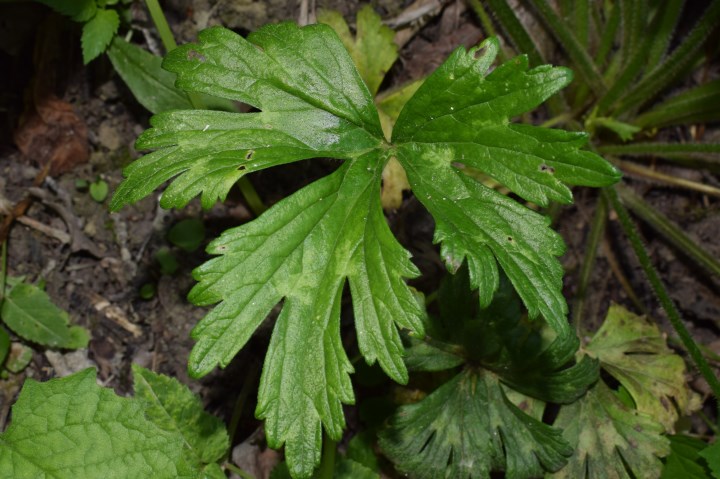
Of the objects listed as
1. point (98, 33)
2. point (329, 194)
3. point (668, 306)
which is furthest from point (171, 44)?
point (668, 306)

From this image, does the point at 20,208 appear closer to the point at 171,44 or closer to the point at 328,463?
the point at 171,44

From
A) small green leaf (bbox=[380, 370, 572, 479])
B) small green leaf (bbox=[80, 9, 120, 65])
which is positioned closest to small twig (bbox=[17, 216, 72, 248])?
small green leaf (bbox=[80, 9, 120, 65])

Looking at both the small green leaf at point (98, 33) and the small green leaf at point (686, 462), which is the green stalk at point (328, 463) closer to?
the small green leaf at point (686, 462)

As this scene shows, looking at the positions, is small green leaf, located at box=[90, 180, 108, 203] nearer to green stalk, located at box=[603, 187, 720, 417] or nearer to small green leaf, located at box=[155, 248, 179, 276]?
small green leaf, located at box=[155, 248, 179, 276]

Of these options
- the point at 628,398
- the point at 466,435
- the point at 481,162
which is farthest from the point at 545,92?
the point at 628,398

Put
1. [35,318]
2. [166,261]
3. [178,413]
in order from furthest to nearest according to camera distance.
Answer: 1. [166,261]
2. [35,318]
3. [178,413]

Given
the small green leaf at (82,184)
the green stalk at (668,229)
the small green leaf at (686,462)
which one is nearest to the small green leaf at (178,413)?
the small green leaf at (82,184)
